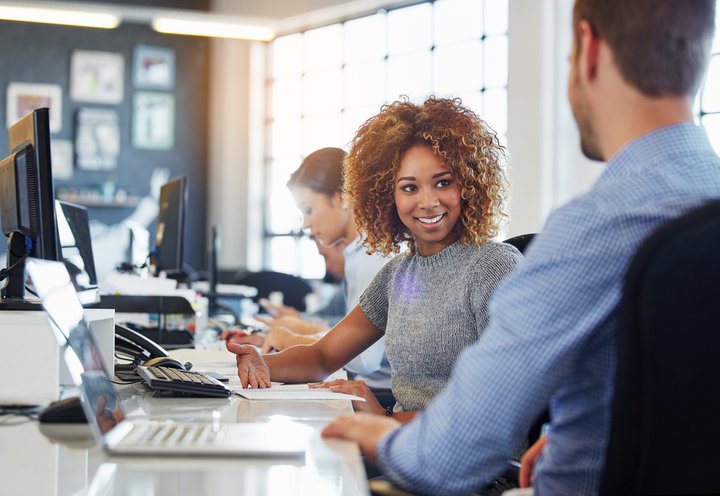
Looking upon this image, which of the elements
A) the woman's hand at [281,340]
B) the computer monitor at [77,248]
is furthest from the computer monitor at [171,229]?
the woman's hand at [281,340]

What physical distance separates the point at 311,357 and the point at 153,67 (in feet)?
21.3

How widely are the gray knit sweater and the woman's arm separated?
13 centimetres

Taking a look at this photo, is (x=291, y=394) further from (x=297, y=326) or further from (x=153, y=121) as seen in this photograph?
(x=153, y=121)

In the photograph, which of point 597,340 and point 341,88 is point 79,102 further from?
point 597,340

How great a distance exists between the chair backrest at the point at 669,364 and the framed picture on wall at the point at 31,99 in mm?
7434

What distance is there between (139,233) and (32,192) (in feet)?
7.73

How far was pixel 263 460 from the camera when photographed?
1.10m

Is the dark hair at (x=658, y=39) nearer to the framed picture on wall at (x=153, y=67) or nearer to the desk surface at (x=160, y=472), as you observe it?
the desk surface at (x=160, y=472)

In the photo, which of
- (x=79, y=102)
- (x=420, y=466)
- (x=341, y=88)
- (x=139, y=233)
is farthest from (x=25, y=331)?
(x=79, y=102)

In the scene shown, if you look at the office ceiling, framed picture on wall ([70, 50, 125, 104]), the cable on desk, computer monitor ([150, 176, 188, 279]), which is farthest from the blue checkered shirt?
framed picture on wall ([70, 50, 125, 104])

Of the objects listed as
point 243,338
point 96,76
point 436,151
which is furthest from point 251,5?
point 436,151

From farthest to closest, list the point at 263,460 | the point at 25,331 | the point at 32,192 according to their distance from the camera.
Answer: the point at 32,192
the point at 25,331
the point at 263,460

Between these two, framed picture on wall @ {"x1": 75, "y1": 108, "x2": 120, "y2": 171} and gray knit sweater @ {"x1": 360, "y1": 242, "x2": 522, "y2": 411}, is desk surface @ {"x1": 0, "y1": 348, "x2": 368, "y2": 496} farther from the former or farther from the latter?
framed picture on wall @ {"x1": 75, "y1": 108, "x2": 120, "y2": 171}

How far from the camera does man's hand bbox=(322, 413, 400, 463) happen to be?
3.62 ft
